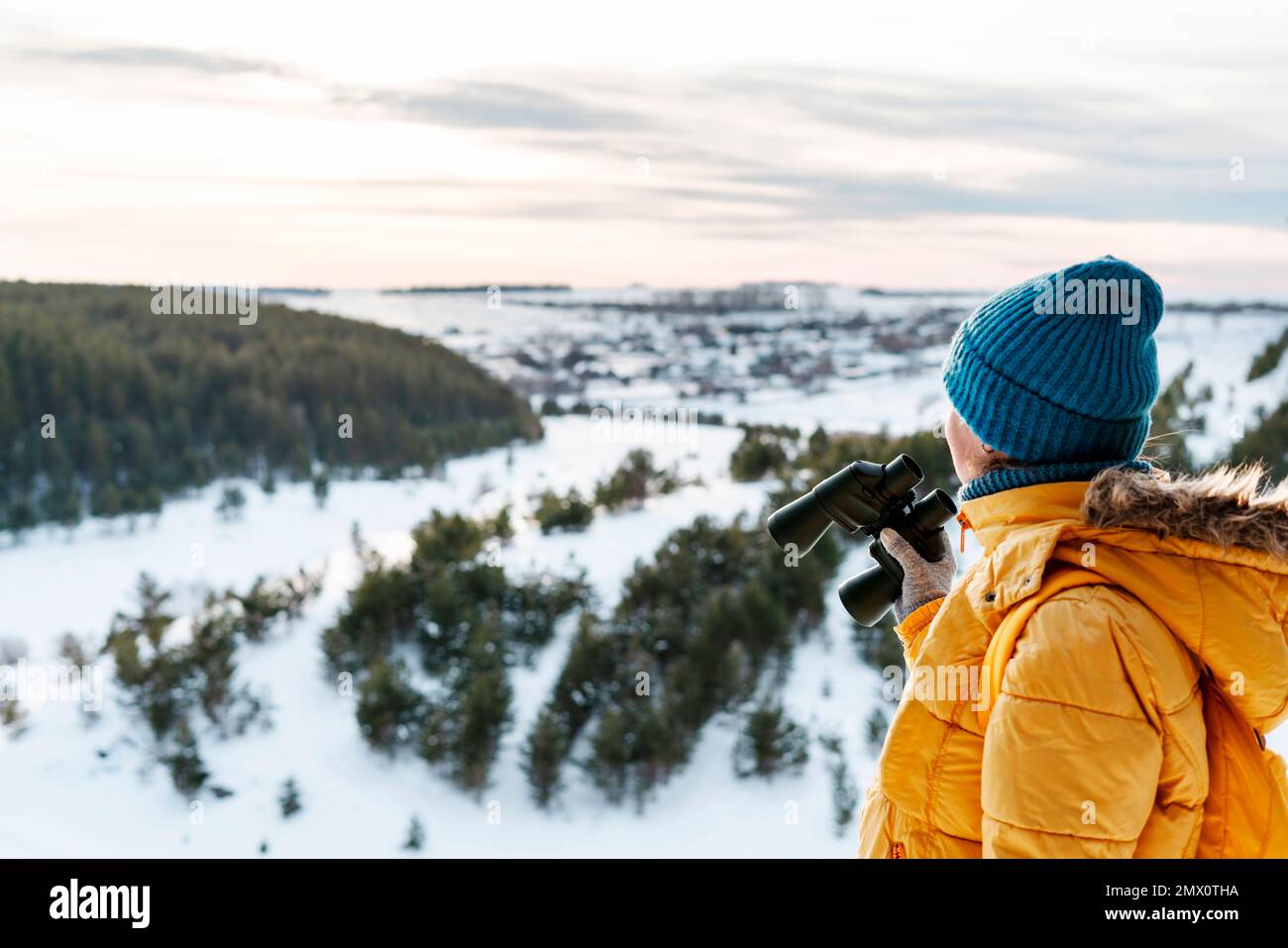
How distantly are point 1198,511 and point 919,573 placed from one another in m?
0.59

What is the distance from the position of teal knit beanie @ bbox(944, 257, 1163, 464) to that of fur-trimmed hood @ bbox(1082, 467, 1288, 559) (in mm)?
130

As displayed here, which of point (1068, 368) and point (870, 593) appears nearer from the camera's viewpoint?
point (1068, 368)

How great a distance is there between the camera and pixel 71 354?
12.1m

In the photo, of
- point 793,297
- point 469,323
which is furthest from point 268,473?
point 469,323

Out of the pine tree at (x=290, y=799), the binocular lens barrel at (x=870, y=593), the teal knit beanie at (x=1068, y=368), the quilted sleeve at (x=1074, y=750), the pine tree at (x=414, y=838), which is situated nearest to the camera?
the quilted sleeve at (x=1074, y=750)

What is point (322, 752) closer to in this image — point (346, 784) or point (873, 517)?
point (346, 784)

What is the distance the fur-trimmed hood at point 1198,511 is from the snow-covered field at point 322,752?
13.4 feet

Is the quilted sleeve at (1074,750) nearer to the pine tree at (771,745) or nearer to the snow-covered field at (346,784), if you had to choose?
the snow-covered field at (346,784)

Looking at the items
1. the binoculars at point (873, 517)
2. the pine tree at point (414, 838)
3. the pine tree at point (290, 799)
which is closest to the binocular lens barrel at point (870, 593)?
the binoculars at point (873, 517)

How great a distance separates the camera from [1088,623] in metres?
1.16

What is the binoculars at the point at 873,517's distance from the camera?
68.8 inches

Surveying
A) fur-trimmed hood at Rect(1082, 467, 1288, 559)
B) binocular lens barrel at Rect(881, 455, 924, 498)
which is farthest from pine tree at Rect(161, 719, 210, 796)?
fur-trimmed hood at Rect(1082, 467, 1288, 559)

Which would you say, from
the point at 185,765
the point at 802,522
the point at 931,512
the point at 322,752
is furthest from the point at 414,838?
the point at 931,512
